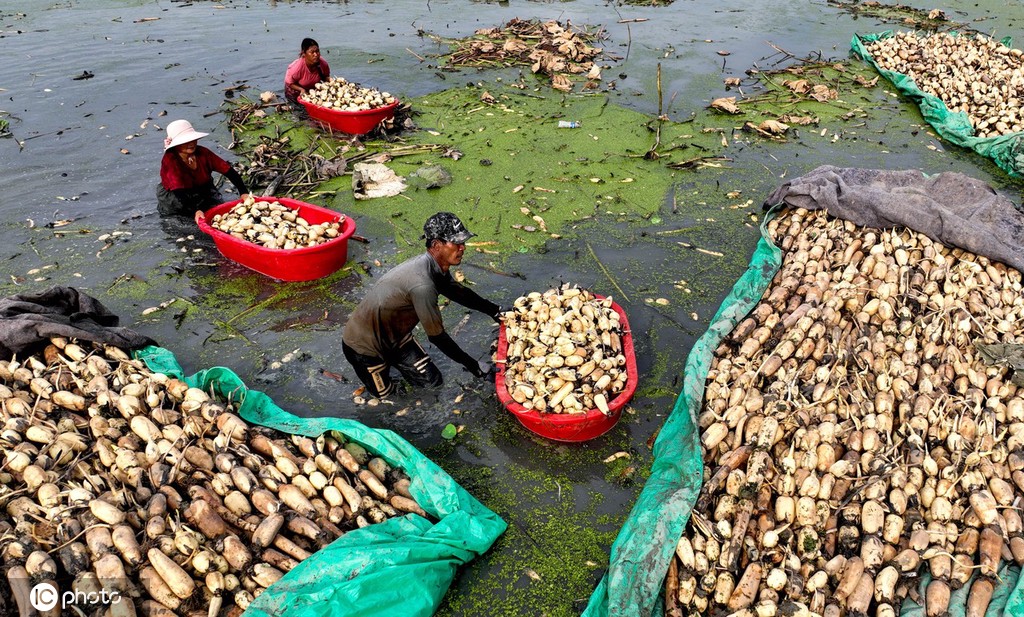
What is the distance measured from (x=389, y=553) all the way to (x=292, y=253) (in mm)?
3288

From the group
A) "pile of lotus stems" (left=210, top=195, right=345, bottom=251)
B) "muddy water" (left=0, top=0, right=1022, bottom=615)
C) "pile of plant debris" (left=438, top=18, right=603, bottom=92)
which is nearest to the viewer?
"muddy water" (left=0, top=0, right=1022, bottom=615)

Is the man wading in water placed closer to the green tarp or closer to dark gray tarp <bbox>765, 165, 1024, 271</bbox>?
the green tarp

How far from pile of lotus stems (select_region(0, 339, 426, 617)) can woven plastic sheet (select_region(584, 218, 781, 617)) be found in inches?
45.3

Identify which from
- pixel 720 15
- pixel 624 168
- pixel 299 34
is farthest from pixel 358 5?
pixel 624 168

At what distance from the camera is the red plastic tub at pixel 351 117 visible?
8.14m

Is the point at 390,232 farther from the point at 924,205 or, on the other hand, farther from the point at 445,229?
the point at 924,205

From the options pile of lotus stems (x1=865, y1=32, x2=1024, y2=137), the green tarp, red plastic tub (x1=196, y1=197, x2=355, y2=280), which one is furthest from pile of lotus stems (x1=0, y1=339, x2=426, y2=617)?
pile of lotus stems (x1=865, y1=32, x2=1024, y2=137)

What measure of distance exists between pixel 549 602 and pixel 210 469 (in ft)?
6.79

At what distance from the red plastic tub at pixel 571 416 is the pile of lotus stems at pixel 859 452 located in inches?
21.1

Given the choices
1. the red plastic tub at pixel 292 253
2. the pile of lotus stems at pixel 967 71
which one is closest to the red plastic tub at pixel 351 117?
the red plastic tub at pixel 292 253

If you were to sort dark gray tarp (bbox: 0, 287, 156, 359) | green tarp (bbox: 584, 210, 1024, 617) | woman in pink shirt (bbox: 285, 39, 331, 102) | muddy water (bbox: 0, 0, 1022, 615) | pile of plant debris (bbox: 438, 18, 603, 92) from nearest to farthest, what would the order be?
green tarp (bbox: 584, 210, 1024, 617) → muddy water (bbox: 0, 0, 1022, 615) → dark gray tarp (bbox: 0, 287, 156, 359) → woman in pink shirt (bbox: 285, 39, 331, 102) → pile of plant debris (bbox: 438, 18, 603, 92)

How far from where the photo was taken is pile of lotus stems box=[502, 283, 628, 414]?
381 cm

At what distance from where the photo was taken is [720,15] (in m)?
14.7

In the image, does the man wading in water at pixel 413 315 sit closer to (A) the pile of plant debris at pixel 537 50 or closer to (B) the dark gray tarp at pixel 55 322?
(B) the dark gray tarp at pixel 55 322
